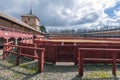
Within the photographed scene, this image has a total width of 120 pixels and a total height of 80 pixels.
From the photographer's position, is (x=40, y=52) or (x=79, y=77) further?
(x=40, y=52)

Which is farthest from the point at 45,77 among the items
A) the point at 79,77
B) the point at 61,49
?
the point at 61,49

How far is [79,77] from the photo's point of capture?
20.6ft

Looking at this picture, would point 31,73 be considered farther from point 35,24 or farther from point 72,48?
point 35,24

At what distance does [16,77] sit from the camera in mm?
6117

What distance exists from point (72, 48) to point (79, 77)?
308 centimetres

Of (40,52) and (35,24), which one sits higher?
(35,24)

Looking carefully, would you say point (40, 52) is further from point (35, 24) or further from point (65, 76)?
point (35, 24)

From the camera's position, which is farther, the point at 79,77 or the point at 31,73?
the point at 31,73

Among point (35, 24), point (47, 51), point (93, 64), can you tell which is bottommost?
point (93, 64)

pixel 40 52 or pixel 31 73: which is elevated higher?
pixel 40 52

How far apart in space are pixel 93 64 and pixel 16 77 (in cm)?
463

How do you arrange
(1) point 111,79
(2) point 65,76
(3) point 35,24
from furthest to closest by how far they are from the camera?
1. (3) point 35,24
2. (2) point 65,76
3. (1) point 111,79

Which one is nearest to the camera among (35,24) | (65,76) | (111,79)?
(111,79)

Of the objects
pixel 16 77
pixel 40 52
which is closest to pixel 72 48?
pixel 40 52
